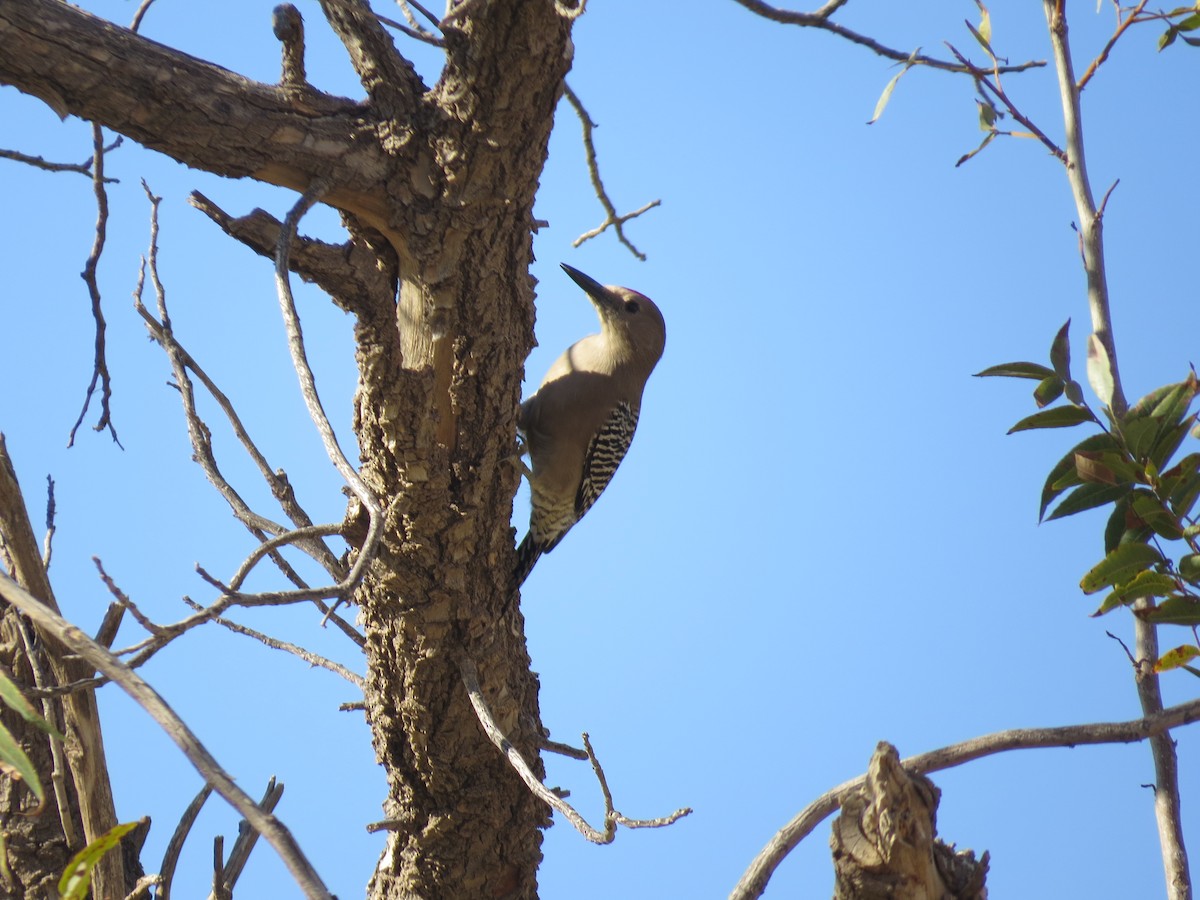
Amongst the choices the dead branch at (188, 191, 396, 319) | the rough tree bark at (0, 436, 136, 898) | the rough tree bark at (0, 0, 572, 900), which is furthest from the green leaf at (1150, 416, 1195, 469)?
the rough tree bark at (0, 436, 136, 898)

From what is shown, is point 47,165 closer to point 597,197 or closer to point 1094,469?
point 597,197

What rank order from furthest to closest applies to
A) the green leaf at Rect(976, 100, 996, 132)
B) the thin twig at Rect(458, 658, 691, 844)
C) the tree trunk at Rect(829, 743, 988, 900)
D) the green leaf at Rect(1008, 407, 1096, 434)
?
1. the green leaf at Rect(976, 100, 996, 132)
2. the green leaf at Rect(1008, 407, 1096, 434)
3. the thin twig at Rect(458, 658, 691, 844)
4. the tree trunk at Rect(829, 743, 988, 900)

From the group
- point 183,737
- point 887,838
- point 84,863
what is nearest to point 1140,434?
point 887,838

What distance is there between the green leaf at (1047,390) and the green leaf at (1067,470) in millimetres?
106

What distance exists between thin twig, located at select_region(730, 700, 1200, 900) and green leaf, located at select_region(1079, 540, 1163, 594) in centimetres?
27

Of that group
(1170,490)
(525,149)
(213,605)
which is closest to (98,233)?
(525,149)

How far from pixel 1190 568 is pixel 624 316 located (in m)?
3.46

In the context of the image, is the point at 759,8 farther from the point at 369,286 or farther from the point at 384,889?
the point at 384,889

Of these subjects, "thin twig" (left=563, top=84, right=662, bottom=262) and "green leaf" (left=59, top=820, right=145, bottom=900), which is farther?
"thin twig" (left=563, top=84, right=662, bottom=262)

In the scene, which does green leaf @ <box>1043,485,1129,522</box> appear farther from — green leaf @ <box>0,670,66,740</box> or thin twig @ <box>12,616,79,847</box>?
thin twig @ <box>12,616,79,847</box>

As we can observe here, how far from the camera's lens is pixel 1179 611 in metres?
2.16

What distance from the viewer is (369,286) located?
260 centimetres

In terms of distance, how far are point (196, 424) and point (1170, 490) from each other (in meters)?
2.41

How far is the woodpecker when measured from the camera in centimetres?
489
